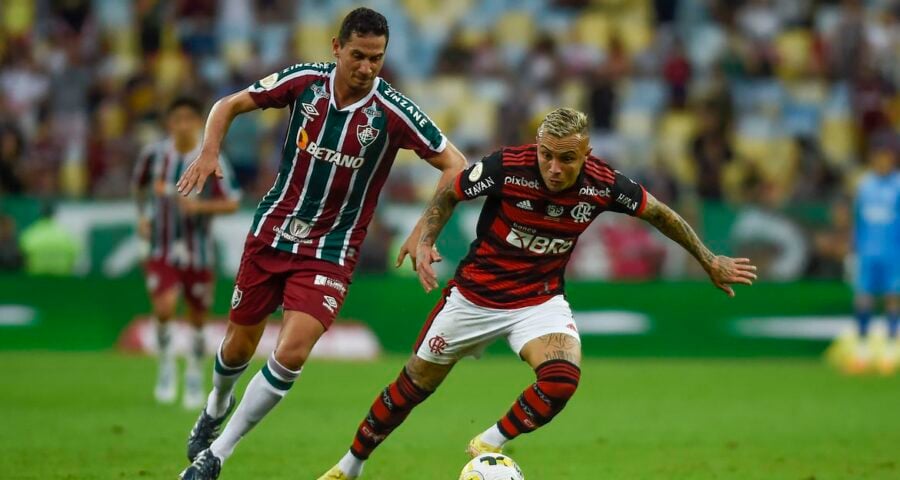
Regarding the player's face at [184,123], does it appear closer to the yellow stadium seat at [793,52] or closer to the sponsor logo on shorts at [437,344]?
the sponsor logo on shorts at [437,344]

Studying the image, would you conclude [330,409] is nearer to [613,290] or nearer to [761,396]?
[761,396]

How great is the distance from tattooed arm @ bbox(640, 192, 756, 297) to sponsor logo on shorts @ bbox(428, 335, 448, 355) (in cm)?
142

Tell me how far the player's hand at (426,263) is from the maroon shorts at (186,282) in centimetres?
627

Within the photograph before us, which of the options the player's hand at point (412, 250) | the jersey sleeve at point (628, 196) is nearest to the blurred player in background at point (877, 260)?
the jersey sleeve at point (628, 196)

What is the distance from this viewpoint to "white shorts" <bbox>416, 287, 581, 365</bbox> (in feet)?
27.5

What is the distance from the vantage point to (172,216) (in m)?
14.0

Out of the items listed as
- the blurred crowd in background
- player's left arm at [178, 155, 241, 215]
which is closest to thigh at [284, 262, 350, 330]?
player's left arm at [178, 155, 241, 215]

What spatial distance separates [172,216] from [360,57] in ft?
20.6

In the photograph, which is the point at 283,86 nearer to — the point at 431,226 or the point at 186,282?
the point at 431,226

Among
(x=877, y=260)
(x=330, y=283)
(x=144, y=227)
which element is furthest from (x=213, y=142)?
(x=877, y=260)

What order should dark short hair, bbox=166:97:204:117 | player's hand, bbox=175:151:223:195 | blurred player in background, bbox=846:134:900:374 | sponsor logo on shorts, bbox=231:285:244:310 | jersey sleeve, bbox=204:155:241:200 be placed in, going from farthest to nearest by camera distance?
blurred player in background, bbox=846:134:900:374, dark short hair, bbox=166:97:204:117, jersey sleeve, bbox=204:155:241:200, sponsor logo on shorts, bbox=231:285:244:310, player's hand, bbox=175:151:223:195

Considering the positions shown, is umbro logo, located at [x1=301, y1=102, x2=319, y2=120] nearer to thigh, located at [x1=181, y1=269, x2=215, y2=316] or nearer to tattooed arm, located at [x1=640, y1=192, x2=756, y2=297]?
tattooed arm, located at [x1=640, y1=192, x2=756, y2=297]

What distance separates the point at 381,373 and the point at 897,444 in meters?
7.45

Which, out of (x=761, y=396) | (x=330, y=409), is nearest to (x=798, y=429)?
(x=761, y=396)
